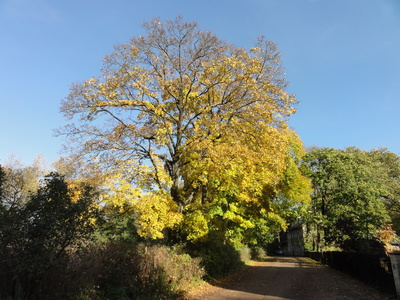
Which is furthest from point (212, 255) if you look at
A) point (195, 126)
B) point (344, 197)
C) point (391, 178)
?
point (391, 178)

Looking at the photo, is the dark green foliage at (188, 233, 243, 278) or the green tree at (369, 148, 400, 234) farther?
the green tree at (369, 148, 400, 234)

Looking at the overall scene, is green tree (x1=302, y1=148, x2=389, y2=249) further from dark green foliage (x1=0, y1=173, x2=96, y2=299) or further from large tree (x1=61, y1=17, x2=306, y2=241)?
dark green foliage (x1=0, y1=173, x2=96, y2=299)

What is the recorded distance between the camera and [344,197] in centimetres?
2605

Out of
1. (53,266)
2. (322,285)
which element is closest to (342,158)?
(322,285)

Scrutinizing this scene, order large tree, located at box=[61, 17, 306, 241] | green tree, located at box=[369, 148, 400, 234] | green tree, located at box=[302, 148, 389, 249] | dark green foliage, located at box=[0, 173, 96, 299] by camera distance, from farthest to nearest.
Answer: green tree, located at box=[369, 148, 400, 234] → green tree, located at box=[302, 148, 389, 249] → large tree, located at box=[61, 17, 306, 241] → dark green foliage, located at box=[0, 173, 96, 299]

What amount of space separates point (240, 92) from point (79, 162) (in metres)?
9.38

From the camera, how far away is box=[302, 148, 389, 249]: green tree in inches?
847

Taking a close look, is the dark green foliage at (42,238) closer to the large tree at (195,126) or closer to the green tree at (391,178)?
the large tree at (195,126)

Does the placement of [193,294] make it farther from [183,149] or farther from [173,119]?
[173,119]

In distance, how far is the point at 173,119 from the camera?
16188mm

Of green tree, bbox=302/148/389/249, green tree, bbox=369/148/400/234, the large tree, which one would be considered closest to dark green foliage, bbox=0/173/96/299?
the large tree

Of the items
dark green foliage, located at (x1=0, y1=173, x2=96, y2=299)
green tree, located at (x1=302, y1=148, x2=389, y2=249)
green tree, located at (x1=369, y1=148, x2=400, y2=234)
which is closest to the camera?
dark green foliage, located at (x1=0, y1=173, x2=96, y2=299)

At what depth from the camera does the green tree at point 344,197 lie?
70.6ft

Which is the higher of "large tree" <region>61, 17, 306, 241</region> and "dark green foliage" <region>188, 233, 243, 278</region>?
"large tree" <region>61, 17, 306, 241</region>
